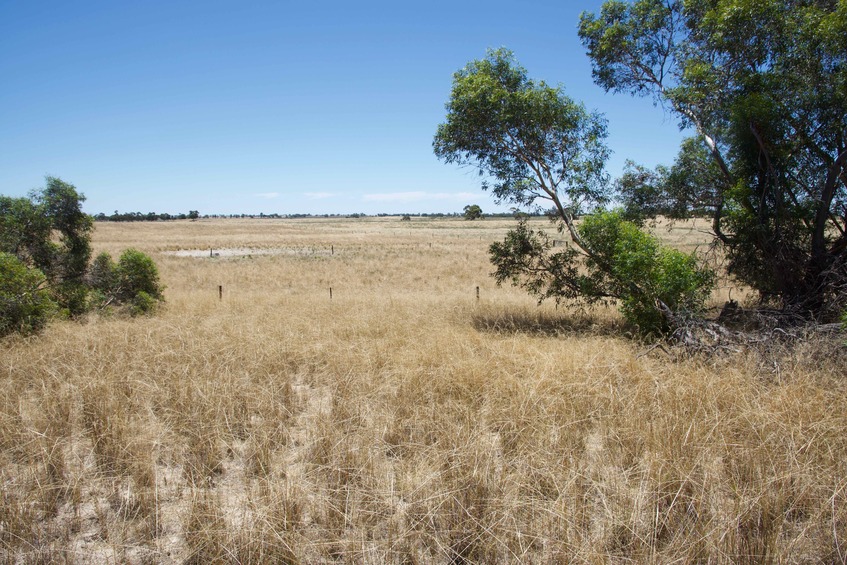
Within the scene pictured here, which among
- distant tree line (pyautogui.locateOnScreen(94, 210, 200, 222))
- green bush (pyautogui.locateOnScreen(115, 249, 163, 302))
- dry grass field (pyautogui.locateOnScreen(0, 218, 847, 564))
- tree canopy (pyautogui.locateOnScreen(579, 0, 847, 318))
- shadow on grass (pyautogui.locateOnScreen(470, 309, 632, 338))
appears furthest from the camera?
distant tree line (pyautogui.locateOnScreen(94, 210, 200, 222))

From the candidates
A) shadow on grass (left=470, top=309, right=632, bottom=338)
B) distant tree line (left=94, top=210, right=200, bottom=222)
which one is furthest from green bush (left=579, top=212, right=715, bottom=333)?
distant tree line (left=94, top=210, right=200, bottom=222)

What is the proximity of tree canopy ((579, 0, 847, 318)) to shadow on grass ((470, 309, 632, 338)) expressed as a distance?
3.37m

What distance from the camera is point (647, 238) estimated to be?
A: 10.2m

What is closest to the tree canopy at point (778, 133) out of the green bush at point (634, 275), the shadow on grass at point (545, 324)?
the green bush at point (634, 275)

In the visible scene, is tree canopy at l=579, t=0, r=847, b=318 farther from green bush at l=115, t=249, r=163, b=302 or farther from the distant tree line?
the distant tree line

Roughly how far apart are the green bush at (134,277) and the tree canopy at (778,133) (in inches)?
614

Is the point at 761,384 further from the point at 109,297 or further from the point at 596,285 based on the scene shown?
the point at 109,297

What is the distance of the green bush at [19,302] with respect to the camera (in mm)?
9797

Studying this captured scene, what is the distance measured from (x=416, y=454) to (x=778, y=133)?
1001 centimetres

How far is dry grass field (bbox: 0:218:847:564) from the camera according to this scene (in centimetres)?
351

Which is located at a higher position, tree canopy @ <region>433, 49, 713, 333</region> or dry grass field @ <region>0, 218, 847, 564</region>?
tree canopy @ <region>433, 49, 713, 333</region>

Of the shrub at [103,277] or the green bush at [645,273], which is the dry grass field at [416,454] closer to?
the green bush at [645,273]

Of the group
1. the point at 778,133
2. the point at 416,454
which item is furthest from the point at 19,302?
the point at 778,133

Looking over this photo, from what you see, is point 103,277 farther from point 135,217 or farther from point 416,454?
point 135,217
